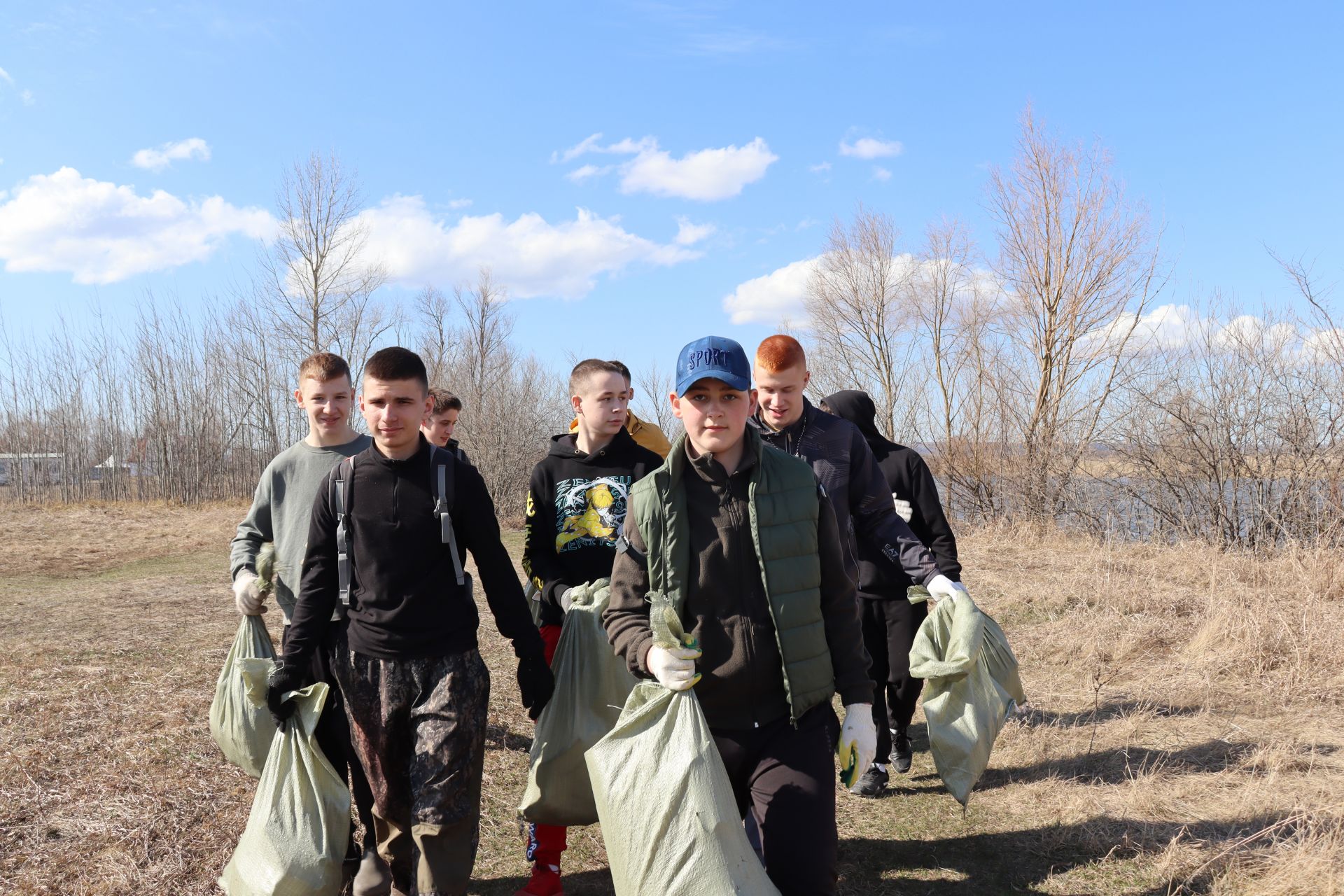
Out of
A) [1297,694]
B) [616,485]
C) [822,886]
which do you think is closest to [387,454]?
[616,485]

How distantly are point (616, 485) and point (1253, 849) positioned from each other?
9.06 ft

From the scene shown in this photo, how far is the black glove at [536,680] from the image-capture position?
288 cm

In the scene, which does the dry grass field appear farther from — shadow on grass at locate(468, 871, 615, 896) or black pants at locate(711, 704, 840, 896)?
black pants at locate(711, 704, 840, 896)

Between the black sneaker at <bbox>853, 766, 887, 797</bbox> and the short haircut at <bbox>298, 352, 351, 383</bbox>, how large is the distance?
2.97 meters

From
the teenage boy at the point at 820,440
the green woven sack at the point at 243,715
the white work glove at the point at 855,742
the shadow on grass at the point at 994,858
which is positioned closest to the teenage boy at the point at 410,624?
the green woven sack at the point at 243,715

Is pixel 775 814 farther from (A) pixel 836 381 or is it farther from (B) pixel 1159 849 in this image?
(A) pixel 836 381

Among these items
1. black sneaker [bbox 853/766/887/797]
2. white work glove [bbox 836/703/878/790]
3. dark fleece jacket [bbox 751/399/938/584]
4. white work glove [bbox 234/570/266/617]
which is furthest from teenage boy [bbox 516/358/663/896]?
black sneaker [bbox 853/766/887/797]

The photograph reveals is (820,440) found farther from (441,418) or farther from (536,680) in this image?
(441,418)

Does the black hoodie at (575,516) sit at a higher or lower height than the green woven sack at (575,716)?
higher

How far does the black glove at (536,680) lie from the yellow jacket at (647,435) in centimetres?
125

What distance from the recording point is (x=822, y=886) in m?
2.14

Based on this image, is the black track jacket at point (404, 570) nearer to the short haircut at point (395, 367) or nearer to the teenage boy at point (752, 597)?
the short haircut at point (395, 367)

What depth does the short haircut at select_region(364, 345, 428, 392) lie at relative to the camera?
278cm

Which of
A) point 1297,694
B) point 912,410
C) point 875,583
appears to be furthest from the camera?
point 912,410
